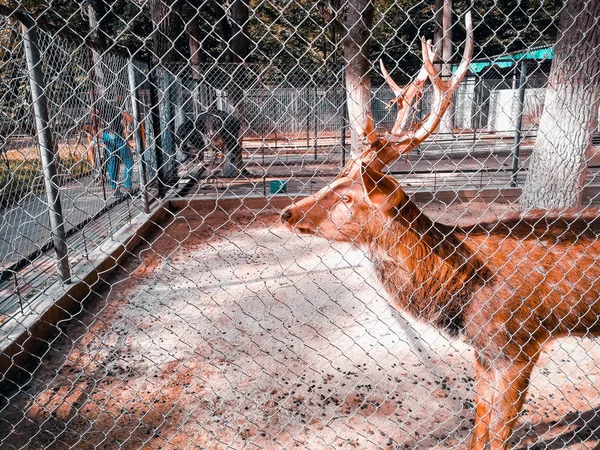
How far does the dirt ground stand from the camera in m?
2.98

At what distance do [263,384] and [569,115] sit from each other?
18.2 ft

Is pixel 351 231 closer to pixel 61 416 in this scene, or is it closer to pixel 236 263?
pixel 61 416

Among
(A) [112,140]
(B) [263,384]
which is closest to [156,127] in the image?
(A) [112,140]

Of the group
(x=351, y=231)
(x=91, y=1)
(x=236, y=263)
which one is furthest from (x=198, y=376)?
(x=91, y=1)

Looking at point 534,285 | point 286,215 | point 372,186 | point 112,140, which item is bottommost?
point 112,140

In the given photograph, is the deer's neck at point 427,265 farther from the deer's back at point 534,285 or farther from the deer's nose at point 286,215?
the deer's nose at point 286,215

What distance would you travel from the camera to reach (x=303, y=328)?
14.3 ft

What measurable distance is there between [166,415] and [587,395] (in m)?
2.96

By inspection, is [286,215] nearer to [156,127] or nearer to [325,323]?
[325,323]

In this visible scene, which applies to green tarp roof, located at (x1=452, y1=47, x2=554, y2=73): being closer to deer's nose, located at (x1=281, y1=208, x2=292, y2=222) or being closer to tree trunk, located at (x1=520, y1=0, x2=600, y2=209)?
tree trunk, located at (x1=520, y1=0, x2=600, y2=209)

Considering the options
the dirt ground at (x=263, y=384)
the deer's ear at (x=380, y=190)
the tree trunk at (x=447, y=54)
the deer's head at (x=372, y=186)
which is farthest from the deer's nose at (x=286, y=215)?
the tree trunk at (x=447, y=54)

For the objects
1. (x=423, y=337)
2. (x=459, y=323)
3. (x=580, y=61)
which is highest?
(x=580, y=61)

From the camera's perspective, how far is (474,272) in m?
2.83

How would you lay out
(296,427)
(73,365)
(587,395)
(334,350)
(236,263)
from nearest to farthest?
1. (296,427)
2. (587,395)
3. (73,365)
4. (334,350)
5. (236,263)
